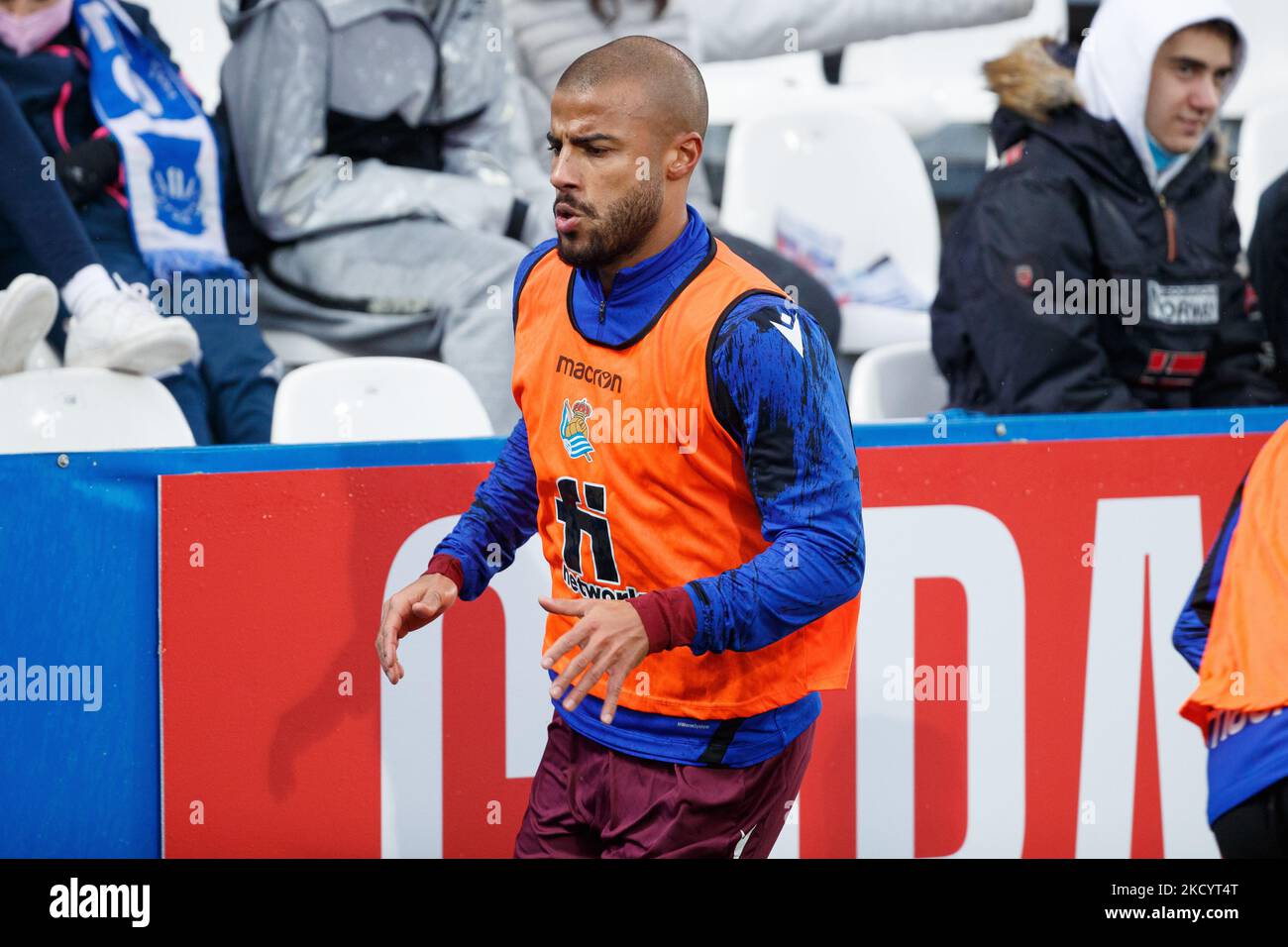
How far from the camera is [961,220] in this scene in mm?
4598

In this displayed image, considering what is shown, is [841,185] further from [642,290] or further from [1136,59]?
[642,290]

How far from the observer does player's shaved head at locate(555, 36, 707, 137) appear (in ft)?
8.75

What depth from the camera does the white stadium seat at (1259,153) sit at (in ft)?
22.3

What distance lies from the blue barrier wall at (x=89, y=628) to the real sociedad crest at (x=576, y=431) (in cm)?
105

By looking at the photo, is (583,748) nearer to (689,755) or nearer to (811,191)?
(689,755)

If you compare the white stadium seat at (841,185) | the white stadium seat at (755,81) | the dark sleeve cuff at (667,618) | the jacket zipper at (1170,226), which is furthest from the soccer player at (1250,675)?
the white stadium seat at (755,81)

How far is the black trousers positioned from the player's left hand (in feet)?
3.34

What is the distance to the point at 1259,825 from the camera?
255cm

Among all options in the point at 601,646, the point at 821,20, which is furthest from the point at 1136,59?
the point at 601,646

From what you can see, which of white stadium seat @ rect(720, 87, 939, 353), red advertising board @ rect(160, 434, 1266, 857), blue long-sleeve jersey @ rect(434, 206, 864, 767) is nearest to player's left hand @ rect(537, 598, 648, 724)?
blue long-sleeve jersey @ rect(434, 206, 864, 767)

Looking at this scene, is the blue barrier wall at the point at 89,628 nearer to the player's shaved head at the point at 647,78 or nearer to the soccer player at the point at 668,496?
the soccer player at the point at 668,496

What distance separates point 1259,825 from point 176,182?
344 cm

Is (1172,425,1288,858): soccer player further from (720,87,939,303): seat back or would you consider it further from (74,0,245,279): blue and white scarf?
(720,87,939,303): seat back

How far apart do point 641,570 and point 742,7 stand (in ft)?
15.3
